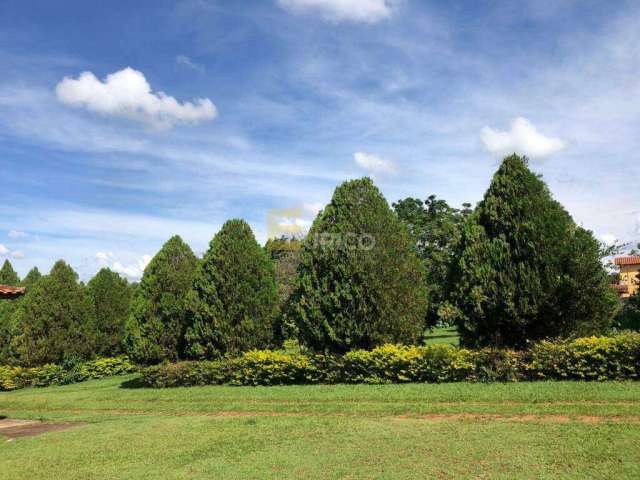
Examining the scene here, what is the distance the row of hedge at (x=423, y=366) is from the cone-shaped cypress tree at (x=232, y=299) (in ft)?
2.53

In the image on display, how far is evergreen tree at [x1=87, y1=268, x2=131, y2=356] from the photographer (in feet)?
69.8

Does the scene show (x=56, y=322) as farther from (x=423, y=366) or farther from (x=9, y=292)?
(x=423, y=366)

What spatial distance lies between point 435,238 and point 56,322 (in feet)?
69.8

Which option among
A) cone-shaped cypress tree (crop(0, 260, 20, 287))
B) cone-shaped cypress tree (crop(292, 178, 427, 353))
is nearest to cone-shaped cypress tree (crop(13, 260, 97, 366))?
cone-shaped cypress tree (crop(292, 178, 427, 353))

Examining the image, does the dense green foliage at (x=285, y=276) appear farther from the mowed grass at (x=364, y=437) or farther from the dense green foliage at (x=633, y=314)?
the dense green foliage at (x=633, y=314)

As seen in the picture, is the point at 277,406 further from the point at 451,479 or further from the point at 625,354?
the point at 625,354

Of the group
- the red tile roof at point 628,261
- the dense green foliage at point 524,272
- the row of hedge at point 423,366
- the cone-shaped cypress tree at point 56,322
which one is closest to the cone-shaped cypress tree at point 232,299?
the row of hedge at point 423,366

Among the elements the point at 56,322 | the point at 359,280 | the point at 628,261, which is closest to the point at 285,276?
the point at 56,322

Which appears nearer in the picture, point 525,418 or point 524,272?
point 525,418

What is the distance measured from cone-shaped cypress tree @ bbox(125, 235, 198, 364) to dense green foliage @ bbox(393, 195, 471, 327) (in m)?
7.67

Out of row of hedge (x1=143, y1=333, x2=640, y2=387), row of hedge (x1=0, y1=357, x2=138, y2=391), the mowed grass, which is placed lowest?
row of hedge (x1=0, y1=357, x2=138, y2=391)

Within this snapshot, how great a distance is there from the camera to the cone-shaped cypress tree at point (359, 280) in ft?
41.2

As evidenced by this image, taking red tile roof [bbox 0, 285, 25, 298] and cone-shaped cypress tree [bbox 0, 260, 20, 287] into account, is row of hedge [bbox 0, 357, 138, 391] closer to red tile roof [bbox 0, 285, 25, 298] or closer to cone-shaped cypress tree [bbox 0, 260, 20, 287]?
red tile roof [bbox 0, 285, 25, 298]

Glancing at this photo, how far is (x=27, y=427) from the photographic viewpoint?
36.5 ft
